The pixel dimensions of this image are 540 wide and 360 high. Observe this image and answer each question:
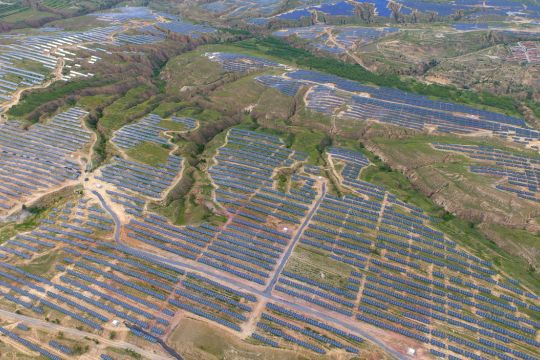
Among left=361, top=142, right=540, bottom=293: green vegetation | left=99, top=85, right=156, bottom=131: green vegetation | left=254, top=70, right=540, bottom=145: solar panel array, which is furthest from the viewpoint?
left=254, top=70, right=540, bottom=145: solar panel array

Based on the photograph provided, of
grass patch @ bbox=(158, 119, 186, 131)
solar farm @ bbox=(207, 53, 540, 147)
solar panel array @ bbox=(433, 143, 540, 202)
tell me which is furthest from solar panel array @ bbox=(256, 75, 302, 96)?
solar panel array @ bbox=(433, 143, 540, 202)

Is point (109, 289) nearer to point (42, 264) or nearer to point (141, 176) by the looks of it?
Result: point (42, 264)

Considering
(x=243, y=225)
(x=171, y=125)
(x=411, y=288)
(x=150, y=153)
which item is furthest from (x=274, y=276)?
(x=171, y=125)

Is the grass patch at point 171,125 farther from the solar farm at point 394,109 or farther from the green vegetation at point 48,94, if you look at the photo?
the solar farm at point 394,109

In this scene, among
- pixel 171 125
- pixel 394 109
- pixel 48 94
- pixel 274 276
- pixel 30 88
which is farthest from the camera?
pixel 30 88

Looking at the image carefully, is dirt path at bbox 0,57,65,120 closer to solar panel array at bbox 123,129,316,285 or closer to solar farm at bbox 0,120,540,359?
solar farm at bbox 0,120,540,359

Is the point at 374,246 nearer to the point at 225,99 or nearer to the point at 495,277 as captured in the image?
the point at 495,277
